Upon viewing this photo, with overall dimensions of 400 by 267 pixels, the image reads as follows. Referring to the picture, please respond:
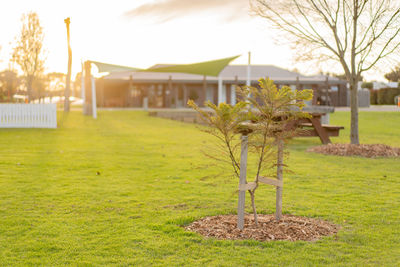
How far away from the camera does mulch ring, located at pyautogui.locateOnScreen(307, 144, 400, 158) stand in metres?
10.9

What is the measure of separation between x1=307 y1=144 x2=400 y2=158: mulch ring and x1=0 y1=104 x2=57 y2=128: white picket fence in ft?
36.8

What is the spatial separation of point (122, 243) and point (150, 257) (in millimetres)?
458

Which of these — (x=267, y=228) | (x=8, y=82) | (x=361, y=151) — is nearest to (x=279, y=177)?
(x=267, y=228)

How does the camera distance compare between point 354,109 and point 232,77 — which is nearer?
point 354,109

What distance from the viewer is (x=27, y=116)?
61.4ft

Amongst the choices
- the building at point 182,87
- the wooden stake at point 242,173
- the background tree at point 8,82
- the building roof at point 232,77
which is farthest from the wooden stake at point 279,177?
the background tree at point 8,82

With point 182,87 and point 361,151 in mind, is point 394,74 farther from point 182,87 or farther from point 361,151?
point 182,87

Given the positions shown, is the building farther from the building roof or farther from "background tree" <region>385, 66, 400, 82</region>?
"background tree" <region>385, 66, 400, 82</region>

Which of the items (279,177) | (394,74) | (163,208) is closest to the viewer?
(279,177)

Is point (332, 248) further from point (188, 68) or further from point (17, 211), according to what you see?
point (188, 68)

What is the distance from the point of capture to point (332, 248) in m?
4.23

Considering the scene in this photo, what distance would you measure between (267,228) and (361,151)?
23.0ft

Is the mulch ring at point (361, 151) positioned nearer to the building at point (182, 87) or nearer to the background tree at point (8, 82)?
the building at point (182, 87)

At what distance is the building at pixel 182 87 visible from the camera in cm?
4219
